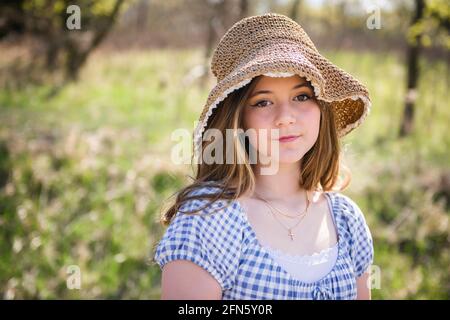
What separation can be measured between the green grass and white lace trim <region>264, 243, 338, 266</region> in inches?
61.4

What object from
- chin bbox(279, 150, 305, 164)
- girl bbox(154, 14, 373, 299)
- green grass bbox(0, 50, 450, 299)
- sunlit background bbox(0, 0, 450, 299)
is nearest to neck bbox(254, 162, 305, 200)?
girl bbox(154, 14, 373, 299)

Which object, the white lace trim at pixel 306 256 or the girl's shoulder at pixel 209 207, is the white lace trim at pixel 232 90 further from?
the white lace trim at pixel 306 256

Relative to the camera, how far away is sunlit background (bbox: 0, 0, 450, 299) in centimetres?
386

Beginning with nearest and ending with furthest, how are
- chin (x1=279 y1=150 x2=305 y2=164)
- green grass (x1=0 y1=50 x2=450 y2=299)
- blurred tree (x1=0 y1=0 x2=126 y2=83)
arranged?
chin (x1=279 y1=150 x2=305 y2=164)
green grass (x1=0 y1=50 x2=450 y2=299)
blurred tree (x1=0 y1=0 x2=126 y2=83)

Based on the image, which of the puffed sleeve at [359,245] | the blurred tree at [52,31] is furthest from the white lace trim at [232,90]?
the blurred tree at [52,31]

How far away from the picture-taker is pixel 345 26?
573 inches

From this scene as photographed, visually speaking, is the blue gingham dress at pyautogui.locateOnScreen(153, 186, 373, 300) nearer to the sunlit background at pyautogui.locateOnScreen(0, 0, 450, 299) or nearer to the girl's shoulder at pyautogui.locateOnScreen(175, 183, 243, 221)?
the girl's shoulder at pyautogui.locateOnScreen(175, 183, 243, 221)

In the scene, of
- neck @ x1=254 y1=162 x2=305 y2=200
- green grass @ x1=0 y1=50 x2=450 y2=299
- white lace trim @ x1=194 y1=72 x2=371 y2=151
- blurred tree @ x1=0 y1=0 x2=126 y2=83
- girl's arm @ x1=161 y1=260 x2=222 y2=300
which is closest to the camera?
girl's arm @ x1=161 y1=260 x2=222 y2=300

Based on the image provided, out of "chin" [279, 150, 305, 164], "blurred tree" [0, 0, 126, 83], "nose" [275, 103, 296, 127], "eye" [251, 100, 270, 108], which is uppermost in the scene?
"blurred tree" [0, 0, 126, 83]

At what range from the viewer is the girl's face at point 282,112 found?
1919 millimetres

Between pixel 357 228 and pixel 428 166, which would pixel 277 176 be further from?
pixel 428 166

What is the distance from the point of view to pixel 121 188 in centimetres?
479

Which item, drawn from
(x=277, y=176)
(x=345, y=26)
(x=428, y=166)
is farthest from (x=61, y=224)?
(x=345, y=26)
